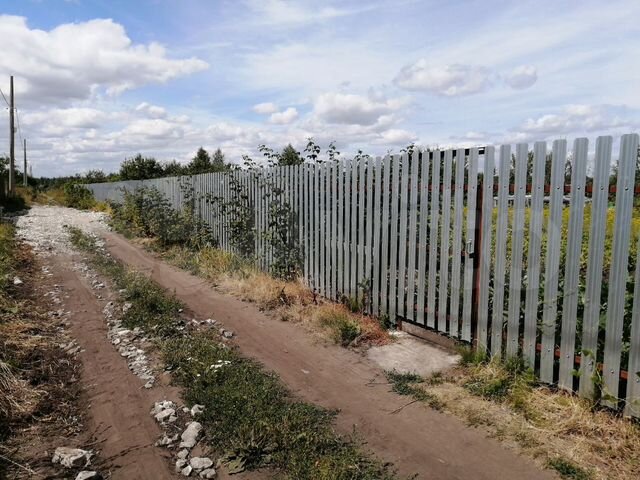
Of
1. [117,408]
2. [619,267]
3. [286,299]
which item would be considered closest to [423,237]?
[619,267]

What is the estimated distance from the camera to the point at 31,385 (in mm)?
3881

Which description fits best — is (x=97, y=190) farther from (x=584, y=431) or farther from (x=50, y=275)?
(x=584, y=431)

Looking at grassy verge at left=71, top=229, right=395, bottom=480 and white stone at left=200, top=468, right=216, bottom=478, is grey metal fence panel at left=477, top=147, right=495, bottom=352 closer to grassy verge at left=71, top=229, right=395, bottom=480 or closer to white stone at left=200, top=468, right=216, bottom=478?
grassy verge at left=71, top=229, right=395, bottom=480

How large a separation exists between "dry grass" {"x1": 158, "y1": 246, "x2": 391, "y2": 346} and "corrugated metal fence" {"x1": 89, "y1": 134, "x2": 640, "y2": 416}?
373 mm

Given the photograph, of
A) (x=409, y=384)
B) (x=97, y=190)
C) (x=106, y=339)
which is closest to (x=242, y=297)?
(x=106, y=339)

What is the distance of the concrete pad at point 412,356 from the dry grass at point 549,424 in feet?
1.07

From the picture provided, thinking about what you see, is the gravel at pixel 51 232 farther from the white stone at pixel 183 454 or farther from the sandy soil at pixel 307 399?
the white stone at pixel 183 454

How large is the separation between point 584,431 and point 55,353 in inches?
188

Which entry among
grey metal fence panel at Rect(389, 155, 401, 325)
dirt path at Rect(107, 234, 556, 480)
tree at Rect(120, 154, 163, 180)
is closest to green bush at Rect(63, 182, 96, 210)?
tree at Rect(120, 154, 163, 180)

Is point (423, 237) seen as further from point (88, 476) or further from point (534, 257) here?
point (88, 476)

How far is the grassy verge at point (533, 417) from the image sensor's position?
2.77 metres

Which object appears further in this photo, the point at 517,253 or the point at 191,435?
the point at 517,253

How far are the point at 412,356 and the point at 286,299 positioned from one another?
2351 mm

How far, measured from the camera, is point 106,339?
5141 millimetres
